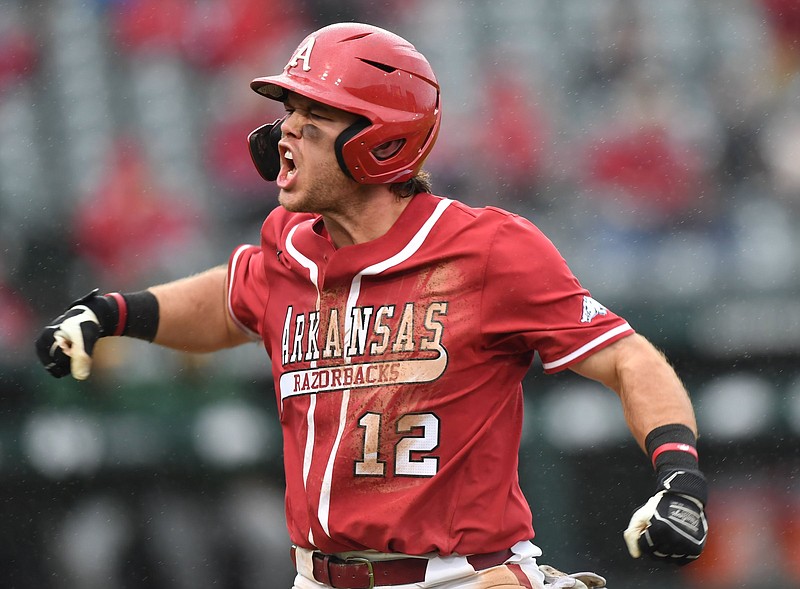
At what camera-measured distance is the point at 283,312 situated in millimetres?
3246

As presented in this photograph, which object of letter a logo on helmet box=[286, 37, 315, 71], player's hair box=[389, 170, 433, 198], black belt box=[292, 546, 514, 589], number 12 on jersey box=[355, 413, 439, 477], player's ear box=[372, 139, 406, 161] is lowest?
black belt box=[292, 546, 514, 589]

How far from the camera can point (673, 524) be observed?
8.04 ft

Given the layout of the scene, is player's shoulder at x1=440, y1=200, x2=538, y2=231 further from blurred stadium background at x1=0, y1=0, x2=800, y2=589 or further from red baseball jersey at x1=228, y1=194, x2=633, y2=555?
blurred stadium background at x1=0, y1=0, x2=800, y2=589

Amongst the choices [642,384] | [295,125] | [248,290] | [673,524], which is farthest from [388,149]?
[673,524]

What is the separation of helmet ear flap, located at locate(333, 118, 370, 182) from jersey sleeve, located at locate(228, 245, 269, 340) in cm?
47

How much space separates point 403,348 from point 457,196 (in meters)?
2.72

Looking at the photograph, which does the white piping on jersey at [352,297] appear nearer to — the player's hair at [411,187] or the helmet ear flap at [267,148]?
the player's hair at [411,187]

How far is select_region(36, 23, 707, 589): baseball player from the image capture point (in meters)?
2.87

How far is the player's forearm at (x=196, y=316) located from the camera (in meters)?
3.52

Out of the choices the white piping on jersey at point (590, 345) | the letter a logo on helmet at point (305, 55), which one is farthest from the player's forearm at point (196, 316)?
the white piping on jersey at point (590, 345)

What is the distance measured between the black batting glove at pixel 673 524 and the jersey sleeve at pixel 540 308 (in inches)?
16.7

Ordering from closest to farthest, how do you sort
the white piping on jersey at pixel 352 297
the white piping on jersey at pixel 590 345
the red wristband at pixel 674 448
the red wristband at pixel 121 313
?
the red wristband at pixel 674 448, the white piping on jersey at pixel 590 345, the white piping on jersey at pixel 352 297, the red wristband at pixel 121 313

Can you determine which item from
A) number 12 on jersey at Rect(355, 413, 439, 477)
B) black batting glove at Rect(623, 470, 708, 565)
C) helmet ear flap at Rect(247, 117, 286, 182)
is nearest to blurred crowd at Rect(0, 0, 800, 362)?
helmet ear flap at Rect(247, 117, 286, 182)

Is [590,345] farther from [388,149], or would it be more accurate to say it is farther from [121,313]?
[121,313]
